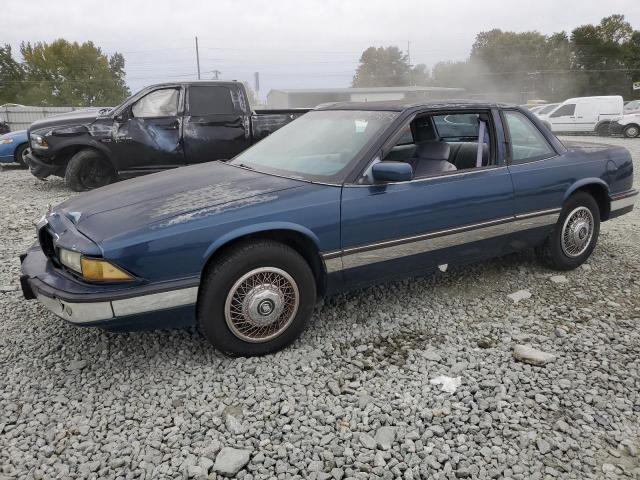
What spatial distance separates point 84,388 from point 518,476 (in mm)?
2194

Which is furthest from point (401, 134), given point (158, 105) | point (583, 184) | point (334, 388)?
point (158, 105)

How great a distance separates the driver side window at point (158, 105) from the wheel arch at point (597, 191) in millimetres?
5806

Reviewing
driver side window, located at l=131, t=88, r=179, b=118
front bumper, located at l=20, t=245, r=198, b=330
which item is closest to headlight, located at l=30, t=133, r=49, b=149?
driver side window, located at l=131, t=88, r=179, b=118

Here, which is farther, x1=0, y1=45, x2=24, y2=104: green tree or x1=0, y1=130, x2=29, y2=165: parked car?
x1=0, y1=45, x2=24, y2=104: green tree

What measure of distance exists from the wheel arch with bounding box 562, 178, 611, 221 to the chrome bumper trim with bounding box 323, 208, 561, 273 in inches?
10.2

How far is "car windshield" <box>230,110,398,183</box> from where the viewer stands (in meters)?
3.27

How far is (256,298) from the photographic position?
9.37 ft

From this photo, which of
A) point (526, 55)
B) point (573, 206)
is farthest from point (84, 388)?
point (526, 55)

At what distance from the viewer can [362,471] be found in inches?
85.3

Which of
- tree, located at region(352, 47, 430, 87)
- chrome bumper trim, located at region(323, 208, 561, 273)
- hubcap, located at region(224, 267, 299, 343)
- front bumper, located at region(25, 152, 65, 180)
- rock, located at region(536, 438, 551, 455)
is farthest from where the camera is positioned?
tree, located at region(352, 47, 430, 87)

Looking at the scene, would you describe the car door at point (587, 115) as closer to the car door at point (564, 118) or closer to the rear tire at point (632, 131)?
the car door at point (564, 118)

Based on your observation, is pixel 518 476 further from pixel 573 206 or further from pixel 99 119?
pixel 99 119

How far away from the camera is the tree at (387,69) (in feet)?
230

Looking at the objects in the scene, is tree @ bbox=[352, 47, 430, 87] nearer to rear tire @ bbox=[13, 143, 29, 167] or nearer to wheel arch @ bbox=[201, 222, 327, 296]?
rear tire @ bbox=[13, 143, 29, 167]
